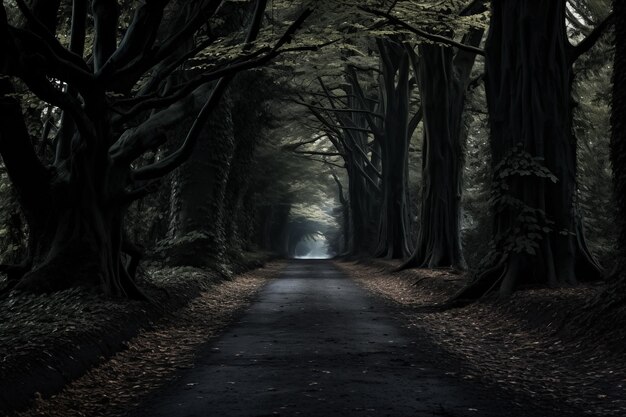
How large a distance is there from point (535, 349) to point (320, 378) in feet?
10.3

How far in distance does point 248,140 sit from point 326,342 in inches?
722

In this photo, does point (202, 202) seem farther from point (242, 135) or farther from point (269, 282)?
point (242, 135)

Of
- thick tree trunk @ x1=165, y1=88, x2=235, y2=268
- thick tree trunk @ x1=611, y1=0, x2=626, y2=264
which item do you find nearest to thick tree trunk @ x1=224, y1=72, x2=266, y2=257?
thick tree trunk @ x1=165, y1=88, x2=235, y2=268

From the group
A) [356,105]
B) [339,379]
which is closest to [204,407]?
[339,379]

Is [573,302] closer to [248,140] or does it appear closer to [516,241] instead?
[516,241]

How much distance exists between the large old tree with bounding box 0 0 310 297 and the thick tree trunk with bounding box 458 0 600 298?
4.08m

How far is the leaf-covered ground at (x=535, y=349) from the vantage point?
5.71 meters

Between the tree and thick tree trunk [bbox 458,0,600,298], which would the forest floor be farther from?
the tree

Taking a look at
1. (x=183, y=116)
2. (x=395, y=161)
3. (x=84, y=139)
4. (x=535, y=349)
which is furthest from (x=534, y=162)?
(x=395, y=161)

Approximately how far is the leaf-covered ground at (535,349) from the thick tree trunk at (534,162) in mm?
772

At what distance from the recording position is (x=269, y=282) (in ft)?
65.3

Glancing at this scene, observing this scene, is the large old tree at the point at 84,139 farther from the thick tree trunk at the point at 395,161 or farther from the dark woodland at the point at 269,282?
the thick tree trunk at the point at 395,161

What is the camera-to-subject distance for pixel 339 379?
606 centimetres

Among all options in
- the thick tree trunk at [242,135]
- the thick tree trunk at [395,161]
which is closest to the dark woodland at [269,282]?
the thick tree trunk at [242,135]
